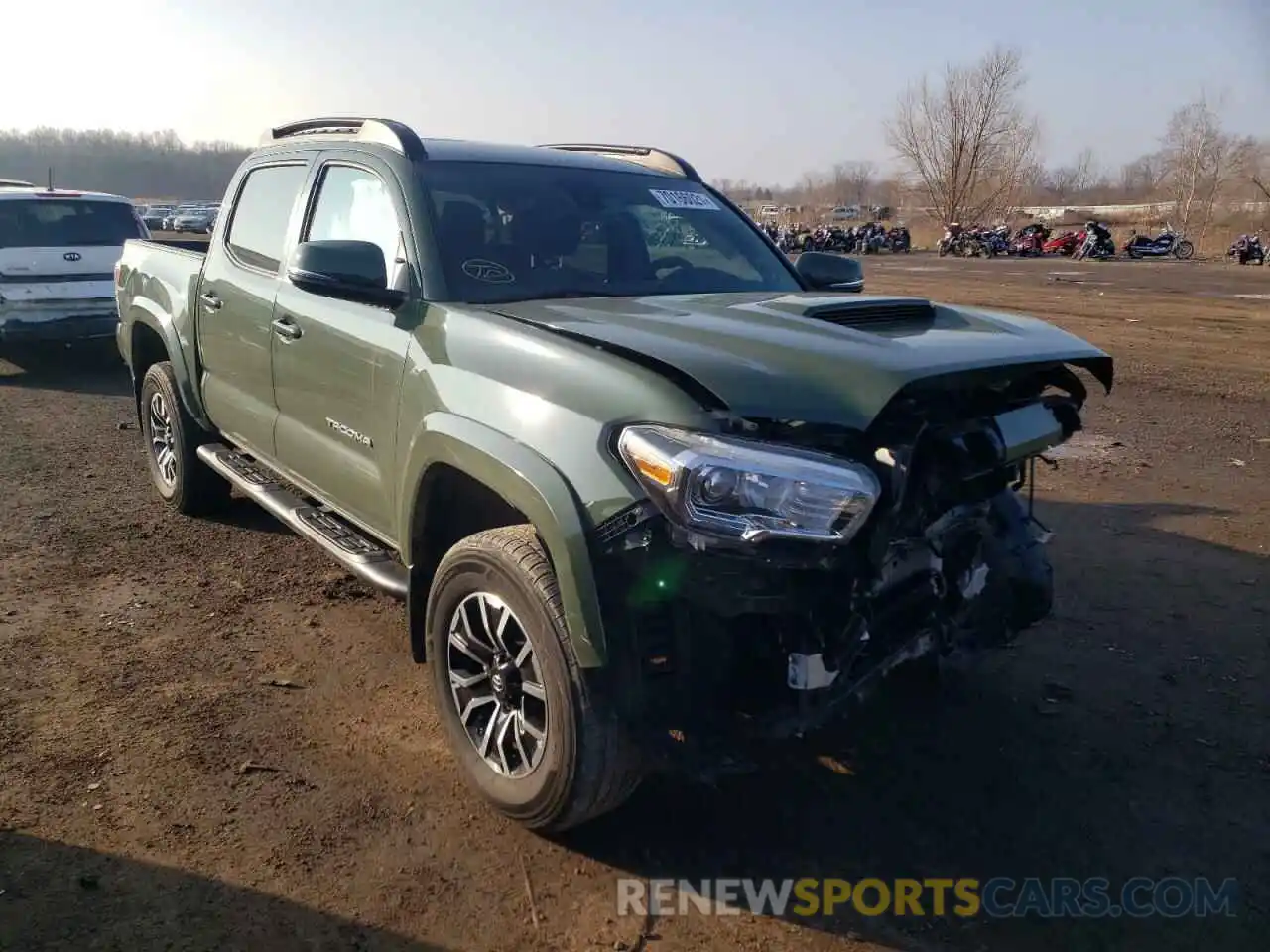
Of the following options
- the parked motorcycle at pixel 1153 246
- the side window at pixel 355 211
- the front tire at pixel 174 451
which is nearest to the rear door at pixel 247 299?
the side window at pixel 355 211

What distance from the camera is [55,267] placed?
32.9 ft

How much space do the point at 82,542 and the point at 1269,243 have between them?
44.1 meters

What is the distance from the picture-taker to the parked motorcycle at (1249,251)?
36.7m

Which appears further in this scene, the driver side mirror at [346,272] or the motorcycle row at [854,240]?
the motorcycle row at [854,240]

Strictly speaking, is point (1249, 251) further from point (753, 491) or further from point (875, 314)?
point (753, 491)

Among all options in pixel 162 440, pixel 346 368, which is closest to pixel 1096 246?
pixel 162 440

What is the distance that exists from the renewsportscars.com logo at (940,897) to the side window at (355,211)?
7.21ft

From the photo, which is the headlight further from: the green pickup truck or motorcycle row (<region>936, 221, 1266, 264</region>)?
motorcycle row (<region>936, 221, 1266, 264</region>)

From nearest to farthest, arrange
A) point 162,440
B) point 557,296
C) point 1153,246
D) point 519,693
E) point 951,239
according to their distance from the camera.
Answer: point 519,693 < point 557,296 < point 162,440 < point 1153,246 < point 951,239

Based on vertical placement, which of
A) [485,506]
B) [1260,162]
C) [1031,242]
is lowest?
[485,506]

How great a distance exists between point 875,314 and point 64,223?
Result: 9927 millimetres

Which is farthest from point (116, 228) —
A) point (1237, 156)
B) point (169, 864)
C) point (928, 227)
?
point (928, 227)

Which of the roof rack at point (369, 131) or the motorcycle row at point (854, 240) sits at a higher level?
the motorcycle row at point (854, 240)

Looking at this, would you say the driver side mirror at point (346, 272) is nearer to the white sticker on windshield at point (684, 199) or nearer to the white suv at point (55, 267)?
the white sticker on windshield at point (684, 199)
